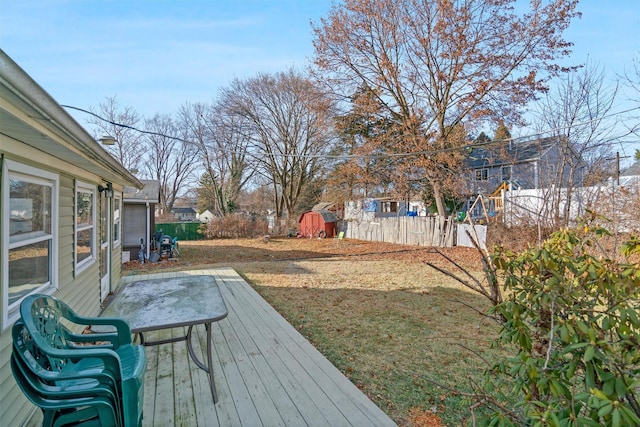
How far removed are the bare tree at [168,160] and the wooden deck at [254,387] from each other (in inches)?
983

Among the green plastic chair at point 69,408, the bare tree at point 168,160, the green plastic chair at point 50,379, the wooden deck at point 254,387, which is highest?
the bare tree at point 168,160

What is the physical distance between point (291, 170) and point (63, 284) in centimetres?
1978

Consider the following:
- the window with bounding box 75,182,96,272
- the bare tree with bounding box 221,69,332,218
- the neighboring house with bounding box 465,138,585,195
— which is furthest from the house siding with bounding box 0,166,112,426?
the bare tree with bounding box 221,69,332,218

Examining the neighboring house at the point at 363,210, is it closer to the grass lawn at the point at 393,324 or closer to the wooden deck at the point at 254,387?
the grass lawn at the point at 393,324

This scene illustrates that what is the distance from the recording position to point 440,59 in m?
13.0

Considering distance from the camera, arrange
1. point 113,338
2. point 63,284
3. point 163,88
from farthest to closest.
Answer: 1. point 163,88
2. point 63,284
3. point 113,338

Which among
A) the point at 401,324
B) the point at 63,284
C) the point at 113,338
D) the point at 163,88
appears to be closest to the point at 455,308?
the point at 401,324

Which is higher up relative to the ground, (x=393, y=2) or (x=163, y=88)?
(x=393, y=2)

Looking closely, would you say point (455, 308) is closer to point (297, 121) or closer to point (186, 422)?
point (186, 422)

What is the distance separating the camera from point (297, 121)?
21.5 meters

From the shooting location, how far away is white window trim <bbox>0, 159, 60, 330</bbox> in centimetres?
204

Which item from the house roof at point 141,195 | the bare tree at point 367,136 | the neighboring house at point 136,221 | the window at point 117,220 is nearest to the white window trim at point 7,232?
the window at point 117,220

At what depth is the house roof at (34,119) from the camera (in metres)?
1.26

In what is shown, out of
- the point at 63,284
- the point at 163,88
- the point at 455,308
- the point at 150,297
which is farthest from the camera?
the point at 163,88
